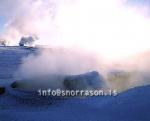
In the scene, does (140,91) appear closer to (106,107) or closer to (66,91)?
(106,107)

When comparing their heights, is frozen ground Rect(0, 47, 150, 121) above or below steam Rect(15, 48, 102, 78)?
below

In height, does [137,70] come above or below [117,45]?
below

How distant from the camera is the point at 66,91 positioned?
1355 centimetres

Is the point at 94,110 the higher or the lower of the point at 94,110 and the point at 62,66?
the lower

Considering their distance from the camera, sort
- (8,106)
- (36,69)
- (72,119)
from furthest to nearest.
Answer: (36,69) → (8,106) → (72,119)

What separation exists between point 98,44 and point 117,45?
1.68m

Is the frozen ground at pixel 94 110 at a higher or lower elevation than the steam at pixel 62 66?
lower

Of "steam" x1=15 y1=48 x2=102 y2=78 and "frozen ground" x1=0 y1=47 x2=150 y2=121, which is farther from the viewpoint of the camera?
"steam" x1=15 y1=48 x2=102 y2=78

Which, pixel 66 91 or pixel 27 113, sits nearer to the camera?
pixel 27 113

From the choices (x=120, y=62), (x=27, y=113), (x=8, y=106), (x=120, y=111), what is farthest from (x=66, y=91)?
(x=120, y=62)

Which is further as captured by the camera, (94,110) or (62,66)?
(62,66)

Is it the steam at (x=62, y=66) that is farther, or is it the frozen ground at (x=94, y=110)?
the steam at (x=62, y=66)

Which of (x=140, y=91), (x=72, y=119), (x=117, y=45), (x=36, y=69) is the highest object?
(x=117, y=45)

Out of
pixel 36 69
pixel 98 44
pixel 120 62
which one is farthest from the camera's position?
pixel 98 44
